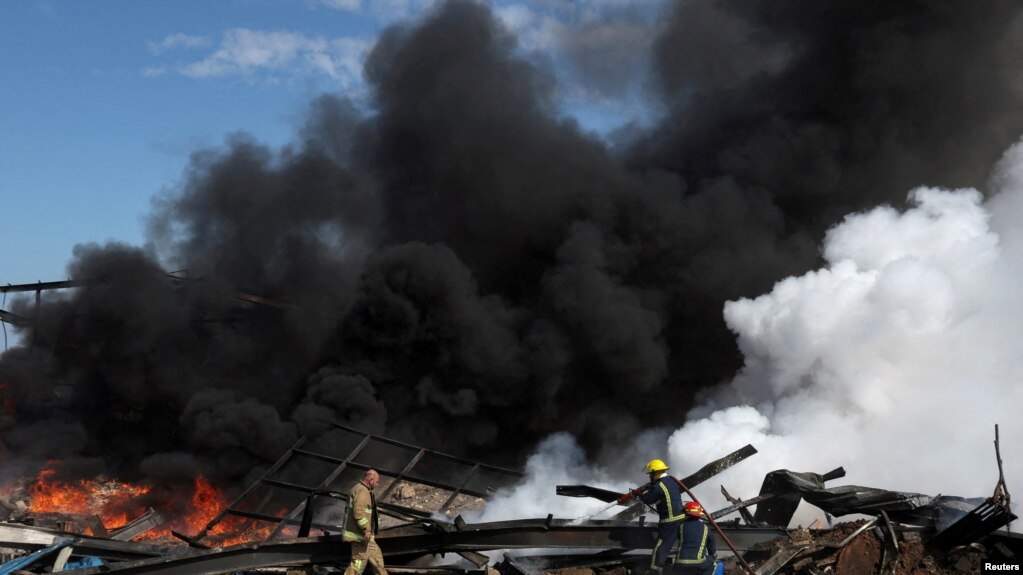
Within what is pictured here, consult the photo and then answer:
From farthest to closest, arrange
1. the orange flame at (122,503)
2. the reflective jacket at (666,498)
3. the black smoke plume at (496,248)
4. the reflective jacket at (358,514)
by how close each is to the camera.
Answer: the black smoke plume at (496,248), the orange flame at (122,503), the reflective jacket at (358,514), the reflective jacket at (666,498)

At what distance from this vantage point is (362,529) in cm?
1036

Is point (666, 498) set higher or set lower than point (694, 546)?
higher

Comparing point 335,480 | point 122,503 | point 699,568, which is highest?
point 335,480

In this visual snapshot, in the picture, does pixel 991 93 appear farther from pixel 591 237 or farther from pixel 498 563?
pixel 498 563

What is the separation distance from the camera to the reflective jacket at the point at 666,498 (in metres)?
10.1

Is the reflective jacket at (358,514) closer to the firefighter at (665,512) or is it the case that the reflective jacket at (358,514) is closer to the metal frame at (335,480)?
the metal frame at (335,480)

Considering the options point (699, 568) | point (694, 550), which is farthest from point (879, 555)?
point (694, 550)

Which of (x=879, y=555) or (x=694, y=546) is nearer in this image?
(x=694, y=546)

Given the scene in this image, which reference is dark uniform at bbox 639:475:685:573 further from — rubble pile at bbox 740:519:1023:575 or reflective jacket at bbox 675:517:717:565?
rubble pile at bbox 740:519:1023:575

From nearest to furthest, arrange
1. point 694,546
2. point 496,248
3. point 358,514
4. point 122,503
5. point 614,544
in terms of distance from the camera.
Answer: point 694,546 < point 358,514 < point 614,544 < point 122,503 < point 496,248

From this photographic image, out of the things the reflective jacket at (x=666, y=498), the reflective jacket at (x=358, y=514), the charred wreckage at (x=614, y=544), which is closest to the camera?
the reflective jacket at (x=666, y=498)

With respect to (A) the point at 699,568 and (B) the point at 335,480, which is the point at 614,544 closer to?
(A) the point at 699,568

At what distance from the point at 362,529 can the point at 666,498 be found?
361cm

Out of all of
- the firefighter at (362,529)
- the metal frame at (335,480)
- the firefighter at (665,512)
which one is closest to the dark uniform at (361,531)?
the firefighter at (362,529)
